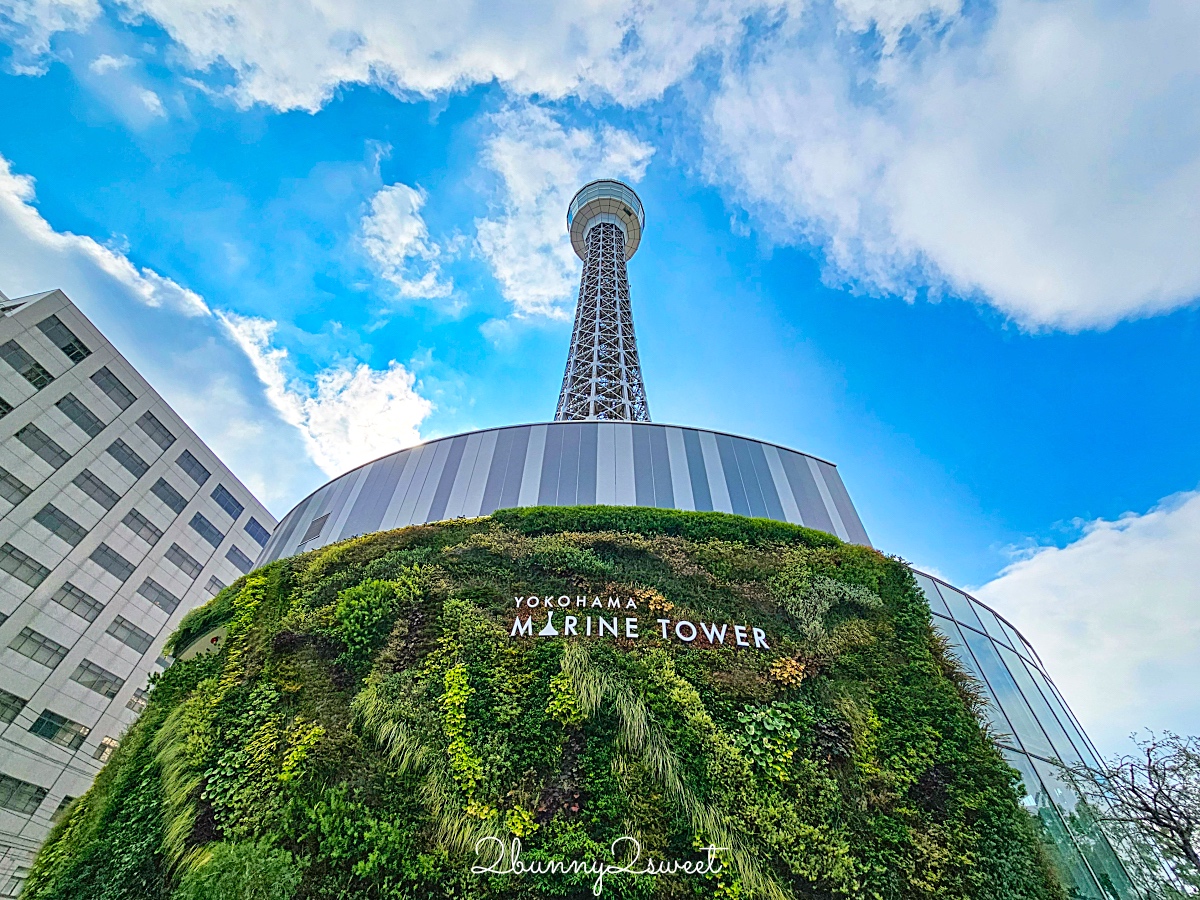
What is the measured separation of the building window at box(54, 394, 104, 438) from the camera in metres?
30.2

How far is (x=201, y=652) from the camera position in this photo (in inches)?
549

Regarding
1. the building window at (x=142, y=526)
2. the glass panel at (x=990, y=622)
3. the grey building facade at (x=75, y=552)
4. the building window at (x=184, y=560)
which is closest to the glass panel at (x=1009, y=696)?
the glass panel at (x=990, y=622)

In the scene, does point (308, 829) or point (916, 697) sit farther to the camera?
point (916, 697)

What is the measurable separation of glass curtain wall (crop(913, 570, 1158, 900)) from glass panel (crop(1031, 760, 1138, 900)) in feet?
0.08

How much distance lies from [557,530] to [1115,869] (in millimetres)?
14733

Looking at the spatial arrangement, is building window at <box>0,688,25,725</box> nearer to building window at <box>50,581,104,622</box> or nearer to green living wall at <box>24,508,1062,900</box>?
building window at <box>50,581,104,622</box>

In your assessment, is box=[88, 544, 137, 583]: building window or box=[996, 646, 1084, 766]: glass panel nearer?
box=[996, 646, 1084, 766]: glass panel

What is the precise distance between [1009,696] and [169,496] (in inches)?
1713

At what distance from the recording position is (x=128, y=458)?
33.3 meters

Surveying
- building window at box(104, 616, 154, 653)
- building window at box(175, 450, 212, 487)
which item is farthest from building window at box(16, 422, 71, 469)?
building window at box(104, 616, 154, 653)

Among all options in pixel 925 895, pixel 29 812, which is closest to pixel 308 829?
pixel 925 895

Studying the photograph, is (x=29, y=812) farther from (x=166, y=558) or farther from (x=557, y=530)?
(x=557, y=530)

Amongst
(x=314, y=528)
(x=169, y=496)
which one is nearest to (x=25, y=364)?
(x=169, y=496)

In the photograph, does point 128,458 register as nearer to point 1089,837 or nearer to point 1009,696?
point 1009,696
